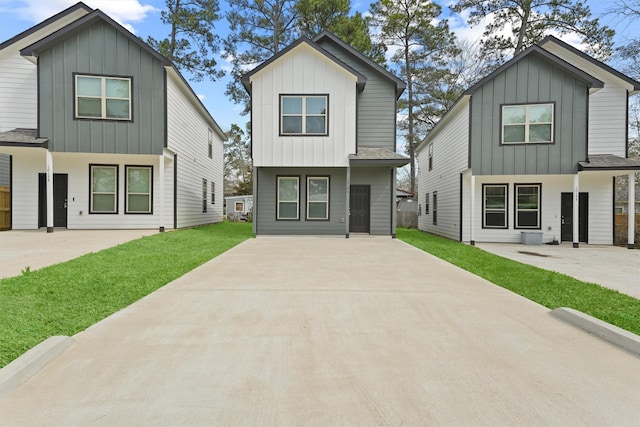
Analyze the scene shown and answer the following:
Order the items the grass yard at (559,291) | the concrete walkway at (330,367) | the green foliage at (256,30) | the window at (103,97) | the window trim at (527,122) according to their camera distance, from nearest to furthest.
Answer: the concrete walkway at (330,367) → the grass yard at (559,291) → the window trim at (527,122) → the window at (103,97) → the green foliage at (256,30)

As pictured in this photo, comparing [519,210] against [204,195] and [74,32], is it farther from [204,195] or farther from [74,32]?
[74,32]

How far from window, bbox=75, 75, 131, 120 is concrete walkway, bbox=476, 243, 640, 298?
1356 centimetres

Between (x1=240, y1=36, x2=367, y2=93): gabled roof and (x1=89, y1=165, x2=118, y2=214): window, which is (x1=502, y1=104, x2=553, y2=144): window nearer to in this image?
(x1=240, y1=36, x2=367, y2=93): gabled roof

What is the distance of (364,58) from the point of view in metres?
14.0

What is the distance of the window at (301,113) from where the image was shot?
1277 centimetres

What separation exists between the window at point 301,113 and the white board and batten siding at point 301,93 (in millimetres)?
183

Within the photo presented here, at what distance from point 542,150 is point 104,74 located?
1566cm

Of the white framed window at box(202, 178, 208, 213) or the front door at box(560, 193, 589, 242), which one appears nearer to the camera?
the front door at box(560, 193, 589, 242)

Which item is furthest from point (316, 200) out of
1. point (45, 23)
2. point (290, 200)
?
point (45, 23)

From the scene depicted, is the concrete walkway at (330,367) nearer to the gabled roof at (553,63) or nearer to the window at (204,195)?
the gabled roof at (553,63)

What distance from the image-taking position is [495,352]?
3014 mm

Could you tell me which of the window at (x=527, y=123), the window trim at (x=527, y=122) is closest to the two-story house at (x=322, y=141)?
the window trim at (x=527, y=122)

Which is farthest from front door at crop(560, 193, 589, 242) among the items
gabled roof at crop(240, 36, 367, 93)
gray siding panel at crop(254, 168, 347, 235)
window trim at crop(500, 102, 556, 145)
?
gabled roof at crop(240, 36, 367, 93)

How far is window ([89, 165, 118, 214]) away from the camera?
13242 mm
